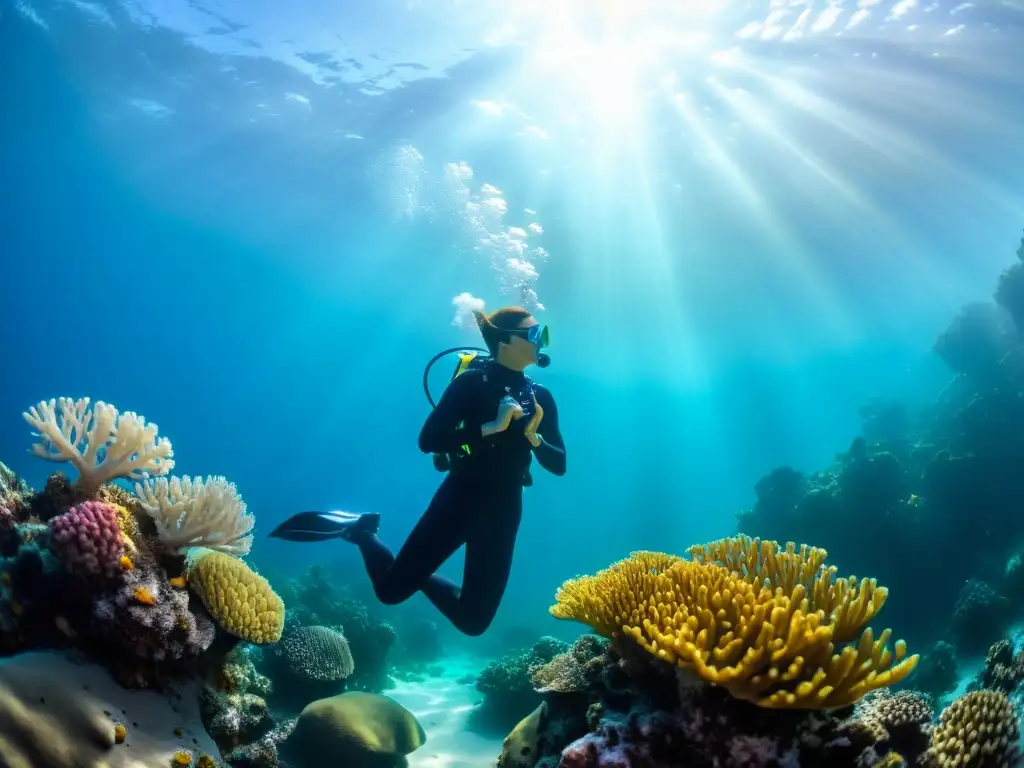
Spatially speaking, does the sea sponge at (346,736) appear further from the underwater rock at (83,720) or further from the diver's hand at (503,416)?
the diver's hand at (503,416)

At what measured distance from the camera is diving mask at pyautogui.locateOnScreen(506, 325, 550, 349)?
226 inches

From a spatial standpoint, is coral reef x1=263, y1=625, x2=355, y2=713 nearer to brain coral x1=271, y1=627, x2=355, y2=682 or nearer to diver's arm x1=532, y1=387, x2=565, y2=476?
brain coral x1=271, y1=627, x2=355, y2=682

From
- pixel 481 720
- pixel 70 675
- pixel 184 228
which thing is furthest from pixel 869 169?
pixel 184 228

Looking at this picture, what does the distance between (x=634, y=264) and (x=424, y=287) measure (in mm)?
18320

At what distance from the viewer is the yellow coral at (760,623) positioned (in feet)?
7.48

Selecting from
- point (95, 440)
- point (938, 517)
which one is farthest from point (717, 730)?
point (938, 517)

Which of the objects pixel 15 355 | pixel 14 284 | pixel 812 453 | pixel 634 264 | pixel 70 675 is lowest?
pixel 70 675

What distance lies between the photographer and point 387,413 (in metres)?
106

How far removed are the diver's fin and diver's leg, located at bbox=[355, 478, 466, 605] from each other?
1.12m

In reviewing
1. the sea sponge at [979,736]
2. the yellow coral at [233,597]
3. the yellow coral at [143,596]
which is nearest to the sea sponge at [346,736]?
the yellow coral at [233,597]

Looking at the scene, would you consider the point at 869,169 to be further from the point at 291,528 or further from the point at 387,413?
the point at 387,413

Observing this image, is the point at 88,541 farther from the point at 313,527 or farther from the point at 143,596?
the point at 313,527

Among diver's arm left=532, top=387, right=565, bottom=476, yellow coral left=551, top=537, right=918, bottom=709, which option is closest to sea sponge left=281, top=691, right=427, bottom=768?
diver's arm left=532, top=387, right=565, bottom=476

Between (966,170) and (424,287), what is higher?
(424,287)
